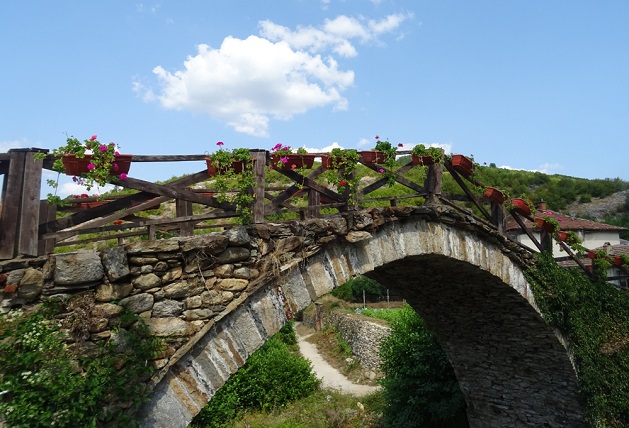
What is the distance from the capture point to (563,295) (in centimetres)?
829

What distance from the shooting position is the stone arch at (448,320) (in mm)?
3916

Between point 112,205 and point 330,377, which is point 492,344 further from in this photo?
point 330,377

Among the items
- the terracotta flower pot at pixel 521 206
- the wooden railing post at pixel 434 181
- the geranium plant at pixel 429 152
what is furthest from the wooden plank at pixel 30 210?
the terracotta flower pot at pixel 521 206

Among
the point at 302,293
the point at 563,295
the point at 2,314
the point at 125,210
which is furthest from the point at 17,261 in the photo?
the point at 563,295

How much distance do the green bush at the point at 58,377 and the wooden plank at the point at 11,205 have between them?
471mm

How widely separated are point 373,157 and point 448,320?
5.29m

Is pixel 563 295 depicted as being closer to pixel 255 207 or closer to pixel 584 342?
pixel 584 342

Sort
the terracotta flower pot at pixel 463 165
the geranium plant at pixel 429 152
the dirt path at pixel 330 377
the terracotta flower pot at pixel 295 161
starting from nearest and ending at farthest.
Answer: the terracotta flower pot at pixel 295 161
the geranium plant at pixel 429 152
the terracotta flower pot at pixel 463 165
the dirt path at pixel 330 377

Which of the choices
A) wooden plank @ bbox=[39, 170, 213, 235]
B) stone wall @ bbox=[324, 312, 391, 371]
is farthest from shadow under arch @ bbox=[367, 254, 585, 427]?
stone wall @ bbox=[324, 312, 391, 371]

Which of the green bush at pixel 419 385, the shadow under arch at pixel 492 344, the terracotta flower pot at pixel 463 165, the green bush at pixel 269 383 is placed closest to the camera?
the terracotta flower pot at pixel 463 165

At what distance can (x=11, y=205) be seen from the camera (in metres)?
3.27

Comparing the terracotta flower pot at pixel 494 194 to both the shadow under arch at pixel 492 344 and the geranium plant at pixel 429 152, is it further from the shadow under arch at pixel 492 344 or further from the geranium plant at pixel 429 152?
the geranium plant at pixel 429 152

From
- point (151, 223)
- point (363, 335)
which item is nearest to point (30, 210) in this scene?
point (151, 223)

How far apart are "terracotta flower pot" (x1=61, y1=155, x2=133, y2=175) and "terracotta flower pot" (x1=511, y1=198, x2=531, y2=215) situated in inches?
242
